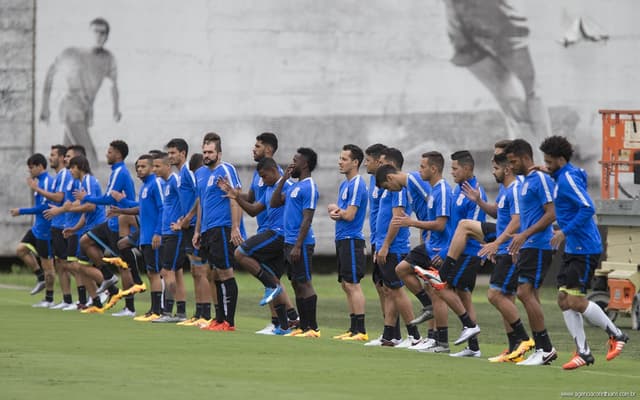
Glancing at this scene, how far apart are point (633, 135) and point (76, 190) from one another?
28.3 ft

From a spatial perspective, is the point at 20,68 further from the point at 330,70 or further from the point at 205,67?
the point at 330,70

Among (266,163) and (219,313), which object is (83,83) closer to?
(219,313)

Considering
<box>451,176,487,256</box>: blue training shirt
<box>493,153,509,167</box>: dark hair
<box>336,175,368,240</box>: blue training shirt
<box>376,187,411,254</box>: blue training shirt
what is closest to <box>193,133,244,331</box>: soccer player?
<box>336,175,368,240</box>: blue training shirt

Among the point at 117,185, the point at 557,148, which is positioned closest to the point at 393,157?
the point at 557,148

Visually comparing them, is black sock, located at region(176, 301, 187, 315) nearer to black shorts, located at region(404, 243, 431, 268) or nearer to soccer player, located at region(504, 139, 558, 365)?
black shorts, located at region(404, 243, 431, 268)

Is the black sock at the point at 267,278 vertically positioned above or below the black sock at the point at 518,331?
above

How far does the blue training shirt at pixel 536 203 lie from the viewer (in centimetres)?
1333

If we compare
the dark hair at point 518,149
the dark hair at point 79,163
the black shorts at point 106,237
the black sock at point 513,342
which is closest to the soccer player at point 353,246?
the black sock at point 513,342

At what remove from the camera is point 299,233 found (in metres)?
16.3

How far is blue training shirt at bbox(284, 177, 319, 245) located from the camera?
1644cm

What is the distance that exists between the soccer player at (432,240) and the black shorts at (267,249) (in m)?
2.09

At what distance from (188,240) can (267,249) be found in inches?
84.1

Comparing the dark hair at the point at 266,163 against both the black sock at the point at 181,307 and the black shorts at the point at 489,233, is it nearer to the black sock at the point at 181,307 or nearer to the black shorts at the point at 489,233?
the black sock at the point at 181,307

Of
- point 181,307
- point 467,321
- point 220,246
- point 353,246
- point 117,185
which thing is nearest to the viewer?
point 467,321
